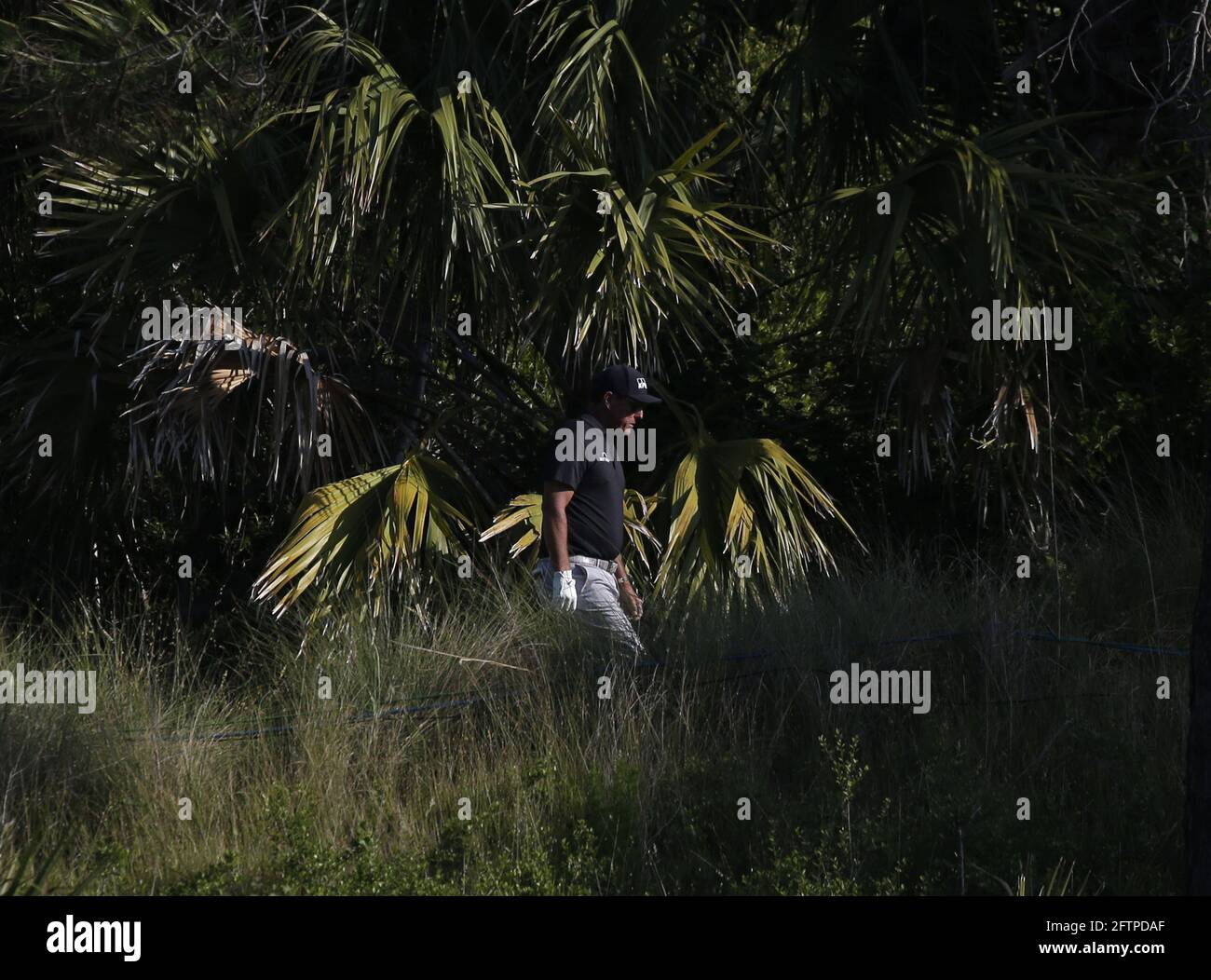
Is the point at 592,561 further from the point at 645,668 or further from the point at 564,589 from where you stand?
the point at 645,668

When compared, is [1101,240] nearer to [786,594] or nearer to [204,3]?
[786,594]

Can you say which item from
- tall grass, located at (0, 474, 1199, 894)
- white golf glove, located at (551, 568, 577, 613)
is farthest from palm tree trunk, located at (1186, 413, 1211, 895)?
white golf glove, located at (551, 568, 577, 613)

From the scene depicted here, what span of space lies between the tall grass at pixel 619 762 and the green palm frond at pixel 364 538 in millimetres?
386

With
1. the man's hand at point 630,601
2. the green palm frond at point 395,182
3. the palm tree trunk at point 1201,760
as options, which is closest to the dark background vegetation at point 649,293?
the green palm frond at point 395,182

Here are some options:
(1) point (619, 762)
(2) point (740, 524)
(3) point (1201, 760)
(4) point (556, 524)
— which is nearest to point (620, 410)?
(4) point (556, 524)

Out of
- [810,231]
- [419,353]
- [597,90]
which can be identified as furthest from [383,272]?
[810,231]

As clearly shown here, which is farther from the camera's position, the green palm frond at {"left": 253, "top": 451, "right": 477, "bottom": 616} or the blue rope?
the green palm frond at {"left": 253, "top": 451, "right": 477, "bottom": 616}

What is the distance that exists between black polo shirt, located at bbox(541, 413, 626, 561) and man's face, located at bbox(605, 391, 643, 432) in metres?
0.07

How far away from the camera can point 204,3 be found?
7074 mm

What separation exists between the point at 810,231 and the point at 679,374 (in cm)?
112

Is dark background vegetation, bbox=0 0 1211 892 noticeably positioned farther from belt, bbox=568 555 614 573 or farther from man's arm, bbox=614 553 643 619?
belt, bbox=568 555 614 573

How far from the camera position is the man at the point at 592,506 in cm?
616

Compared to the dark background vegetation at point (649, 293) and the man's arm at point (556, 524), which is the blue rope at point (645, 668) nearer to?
the dark background vegetation at point (649, 293)

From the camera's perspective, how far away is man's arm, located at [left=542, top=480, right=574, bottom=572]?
613 cm
